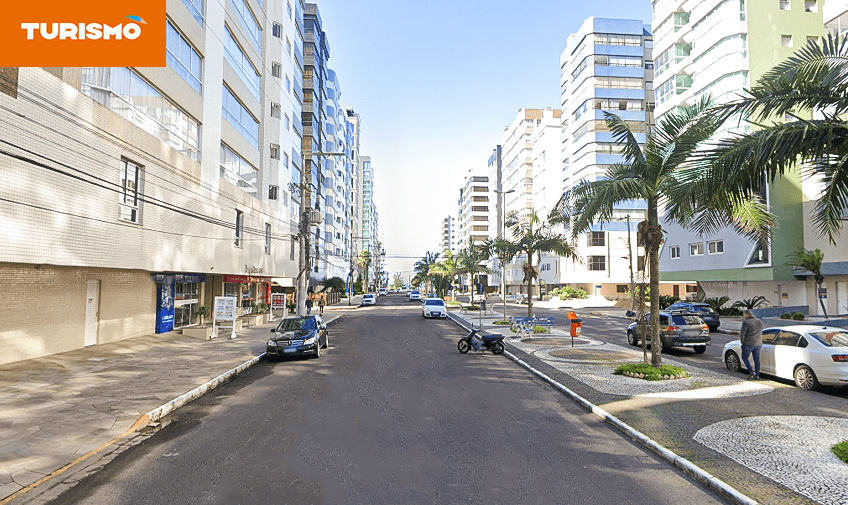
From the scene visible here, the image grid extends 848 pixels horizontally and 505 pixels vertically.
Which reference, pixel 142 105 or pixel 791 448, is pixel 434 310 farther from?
pixel 791 448

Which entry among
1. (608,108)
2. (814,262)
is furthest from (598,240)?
(814,262)

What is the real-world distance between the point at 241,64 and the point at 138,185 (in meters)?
14.6

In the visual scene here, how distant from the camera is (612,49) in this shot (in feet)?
221

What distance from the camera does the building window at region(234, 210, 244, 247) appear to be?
2859 centimetres

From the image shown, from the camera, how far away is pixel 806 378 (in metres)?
11.3

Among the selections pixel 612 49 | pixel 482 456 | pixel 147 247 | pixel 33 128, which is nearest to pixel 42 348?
pixel 147 247

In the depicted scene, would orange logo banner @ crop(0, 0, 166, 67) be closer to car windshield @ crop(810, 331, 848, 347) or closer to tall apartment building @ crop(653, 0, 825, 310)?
car windshield @ crop(810, 331, 848, 347)

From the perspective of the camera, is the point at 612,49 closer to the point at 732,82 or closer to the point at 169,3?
the point at 732,82

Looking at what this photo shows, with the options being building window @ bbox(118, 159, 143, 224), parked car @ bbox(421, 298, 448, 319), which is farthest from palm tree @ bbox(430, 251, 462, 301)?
building window @ bbox(118, 159, 143, 224)

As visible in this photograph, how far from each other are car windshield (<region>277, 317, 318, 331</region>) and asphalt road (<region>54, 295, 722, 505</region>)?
225 inches

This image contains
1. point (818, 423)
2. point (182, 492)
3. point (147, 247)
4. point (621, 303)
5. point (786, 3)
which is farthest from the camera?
point (621, 303)

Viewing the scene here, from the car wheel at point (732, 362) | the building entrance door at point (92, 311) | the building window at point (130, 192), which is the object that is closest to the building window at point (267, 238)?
the building window at point (130, 192)

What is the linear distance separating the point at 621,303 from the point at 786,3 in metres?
30.8

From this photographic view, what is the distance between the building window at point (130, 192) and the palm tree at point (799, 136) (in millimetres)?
17184
